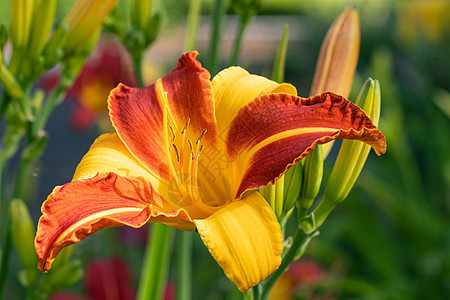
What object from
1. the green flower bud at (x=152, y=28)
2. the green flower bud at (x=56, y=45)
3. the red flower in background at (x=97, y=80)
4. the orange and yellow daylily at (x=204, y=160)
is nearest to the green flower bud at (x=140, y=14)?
the green flower bud at (x=152, y=28)

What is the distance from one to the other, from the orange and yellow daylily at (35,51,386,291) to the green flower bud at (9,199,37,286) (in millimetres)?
181

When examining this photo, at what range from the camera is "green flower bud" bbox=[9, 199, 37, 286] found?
0.59 m

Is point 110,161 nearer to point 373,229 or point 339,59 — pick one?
point 339,59

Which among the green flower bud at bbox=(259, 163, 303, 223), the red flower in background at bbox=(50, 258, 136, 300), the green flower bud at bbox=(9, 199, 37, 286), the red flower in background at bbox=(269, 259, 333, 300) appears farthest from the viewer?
the red flower in background at bbox=(269, 259, 333, 300)

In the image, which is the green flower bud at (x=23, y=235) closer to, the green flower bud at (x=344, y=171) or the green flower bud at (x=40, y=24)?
the green flower bud at (x=40, y=24)

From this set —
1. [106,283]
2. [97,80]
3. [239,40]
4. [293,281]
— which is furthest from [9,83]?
[97,80]

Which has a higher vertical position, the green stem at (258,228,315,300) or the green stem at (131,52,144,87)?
the green stem at (131,52,144,87)

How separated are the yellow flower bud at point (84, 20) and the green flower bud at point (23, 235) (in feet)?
0.65

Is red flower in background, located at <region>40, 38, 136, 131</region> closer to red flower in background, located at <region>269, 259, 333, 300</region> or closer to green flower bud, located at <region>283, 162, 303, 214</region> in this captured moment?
red flower in background, located at <region>269, 259, 333, 300</region>

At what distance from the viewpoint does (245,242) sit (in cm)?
36

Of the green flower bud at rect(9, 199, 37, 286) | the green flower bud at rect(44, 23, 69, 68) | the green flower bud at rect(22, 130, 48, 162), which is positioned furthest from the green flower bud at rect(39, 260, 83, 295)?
the green flower bud at rect(44, 23, 69, 68)

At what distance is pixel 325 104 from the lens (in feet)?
1.30

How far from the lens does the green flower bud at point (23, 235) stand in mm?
588

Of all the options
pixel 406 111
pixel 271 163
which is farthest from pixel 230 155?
pixel 406 111
